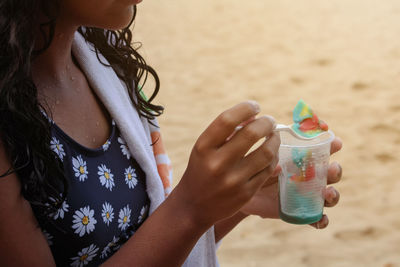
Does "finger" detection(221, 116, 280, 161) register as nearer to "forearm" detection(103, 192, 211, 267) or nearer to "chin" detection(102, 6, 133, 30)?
"forearm" detection(103, 192, 211, 267)

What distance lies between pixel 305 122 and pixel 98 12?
1.74ft

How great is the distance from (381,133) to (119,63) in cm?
319

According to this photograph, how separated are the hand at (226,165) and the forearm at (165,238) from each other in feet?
0.06

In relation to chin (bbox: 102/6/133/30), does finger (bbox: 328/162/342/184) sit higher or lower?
lower

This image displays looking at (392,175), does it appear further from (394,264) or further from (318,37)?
(318,37)

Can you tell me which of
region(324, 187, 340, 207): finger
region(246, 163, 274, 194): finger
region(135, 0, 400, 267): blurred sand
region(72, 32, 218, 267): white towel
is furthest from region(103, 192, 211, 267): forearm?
region(135, 0, 400, 267): blurred sand

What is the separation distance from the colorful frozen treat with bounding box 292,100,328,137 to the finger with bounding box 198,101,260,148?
267mm

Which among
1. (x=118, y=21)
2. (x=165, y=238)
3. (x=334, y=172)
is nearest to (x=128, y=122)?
(x=118, y=21)

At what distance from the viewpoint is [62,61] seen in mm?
1368

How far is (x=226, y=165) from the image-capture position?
41.9 inches

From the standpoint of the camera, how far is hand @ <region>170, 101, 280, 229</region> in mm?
1052

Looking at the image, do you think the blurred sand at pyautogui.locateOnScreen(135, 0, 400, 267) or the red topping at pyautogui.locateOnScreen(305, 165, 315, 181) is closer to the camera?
the red topping at pyautogui.locateOnScreen(305, 165, 315, 181)

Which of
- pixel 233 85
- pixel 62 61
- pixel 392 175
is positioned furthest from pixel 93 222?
pixel 233 85

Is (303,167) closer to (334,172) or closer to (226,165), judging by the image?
(334,172)
